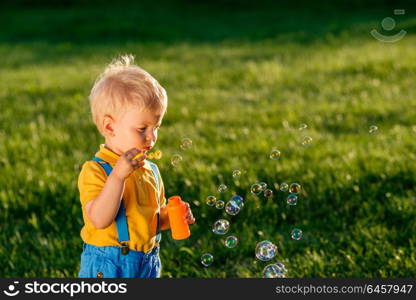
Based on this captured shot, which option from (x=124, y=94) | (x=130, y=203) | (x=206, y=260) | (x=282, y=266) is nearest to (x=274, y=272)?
(x=282, y=266)

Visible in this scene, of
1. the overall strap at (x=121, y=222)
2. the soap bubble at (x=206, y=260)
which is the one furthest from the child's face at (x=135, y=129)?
the soap bubble at (x=206, y=260)

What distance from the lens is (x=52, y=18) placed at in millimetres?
21266

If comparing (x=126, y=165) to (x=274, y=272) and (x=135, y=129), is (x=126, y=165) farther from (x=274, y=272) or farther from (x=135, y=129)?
(x=274, y=272)

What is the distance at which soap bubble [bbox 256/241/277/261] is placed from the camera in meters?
3.46

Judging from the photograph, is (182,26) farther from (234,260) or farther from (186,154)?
(234,260)

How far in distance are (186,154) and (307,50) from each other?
304 inches

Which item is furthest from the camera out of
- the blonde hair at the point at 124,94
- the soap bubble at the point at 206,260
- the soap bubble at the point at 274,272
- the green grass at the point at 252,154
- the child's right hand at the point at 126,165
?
the green grass at the point at 252,154

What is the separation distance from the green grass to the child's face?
137 cm

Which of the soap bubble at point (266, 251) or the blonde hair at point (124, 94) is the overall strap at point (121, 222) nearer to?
the blonde hair at point (124, 94)

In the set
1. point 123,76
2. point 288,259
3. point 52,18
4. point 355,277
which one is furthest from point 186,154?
point 52,18

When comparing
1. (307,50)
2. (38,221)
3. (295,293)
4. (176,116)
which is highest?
(307,50)

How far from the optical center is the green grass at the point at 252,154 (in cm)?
392

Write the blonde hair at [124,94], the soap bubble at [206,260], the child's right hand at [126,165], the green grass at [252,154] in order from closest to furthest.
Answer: the child's right hand at [126,165], the blonde hair at [124,94], the soap bubble at [206,260], the green grass at [252,154]

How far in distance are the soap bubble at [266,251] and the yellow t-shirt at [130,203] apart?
0.98 m
